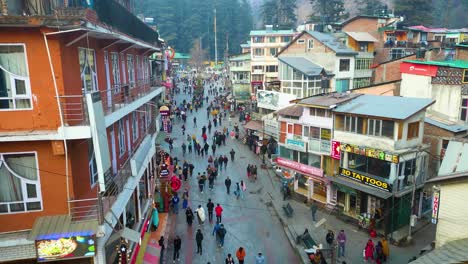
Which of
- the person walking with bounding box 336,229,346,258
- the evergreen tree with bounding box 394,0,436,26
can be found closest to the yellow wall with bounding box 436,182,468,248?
the person walking with bounding box 336,229,346,258

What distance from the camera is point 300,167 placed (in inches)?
979

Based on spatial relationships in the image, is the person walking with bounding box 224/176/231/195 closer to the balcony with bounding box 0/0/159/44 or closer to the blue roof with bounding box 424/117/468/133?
the blue roof with bounding box 424/117/468/133

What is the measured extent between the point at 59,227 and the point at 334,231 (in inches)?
637

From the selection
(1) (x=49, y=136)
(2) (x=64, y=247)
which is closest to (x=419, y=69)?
(1) (x=49, y=136)

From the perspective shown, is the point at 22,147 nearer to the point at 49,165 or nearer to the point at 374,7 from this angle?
the point at 49,165

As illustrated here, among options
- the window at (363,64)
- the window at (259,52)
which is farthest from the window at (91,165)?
the window at (259,52)

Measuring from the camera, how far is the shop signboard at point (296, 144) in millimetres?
24461

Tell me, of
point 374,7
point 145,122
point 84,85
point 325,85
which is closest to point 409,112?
point 145,122

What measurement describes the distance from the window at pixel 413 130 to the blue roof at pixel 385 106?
0.96 m

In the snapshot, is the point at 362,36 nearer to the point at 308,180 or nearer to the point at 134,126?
the point at 308,180

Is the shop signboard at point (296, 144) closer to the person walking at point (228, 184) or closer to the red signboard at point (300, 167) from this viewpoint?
the red signboard at point (300, 167)

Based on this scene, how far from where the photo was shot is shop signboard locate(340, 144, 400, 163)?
19075 millimetres

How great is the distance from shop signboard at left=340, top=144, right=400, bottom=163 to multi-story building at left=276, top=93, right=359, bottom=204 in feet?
4.59

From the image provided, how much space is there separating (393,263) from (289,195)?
370 inches
